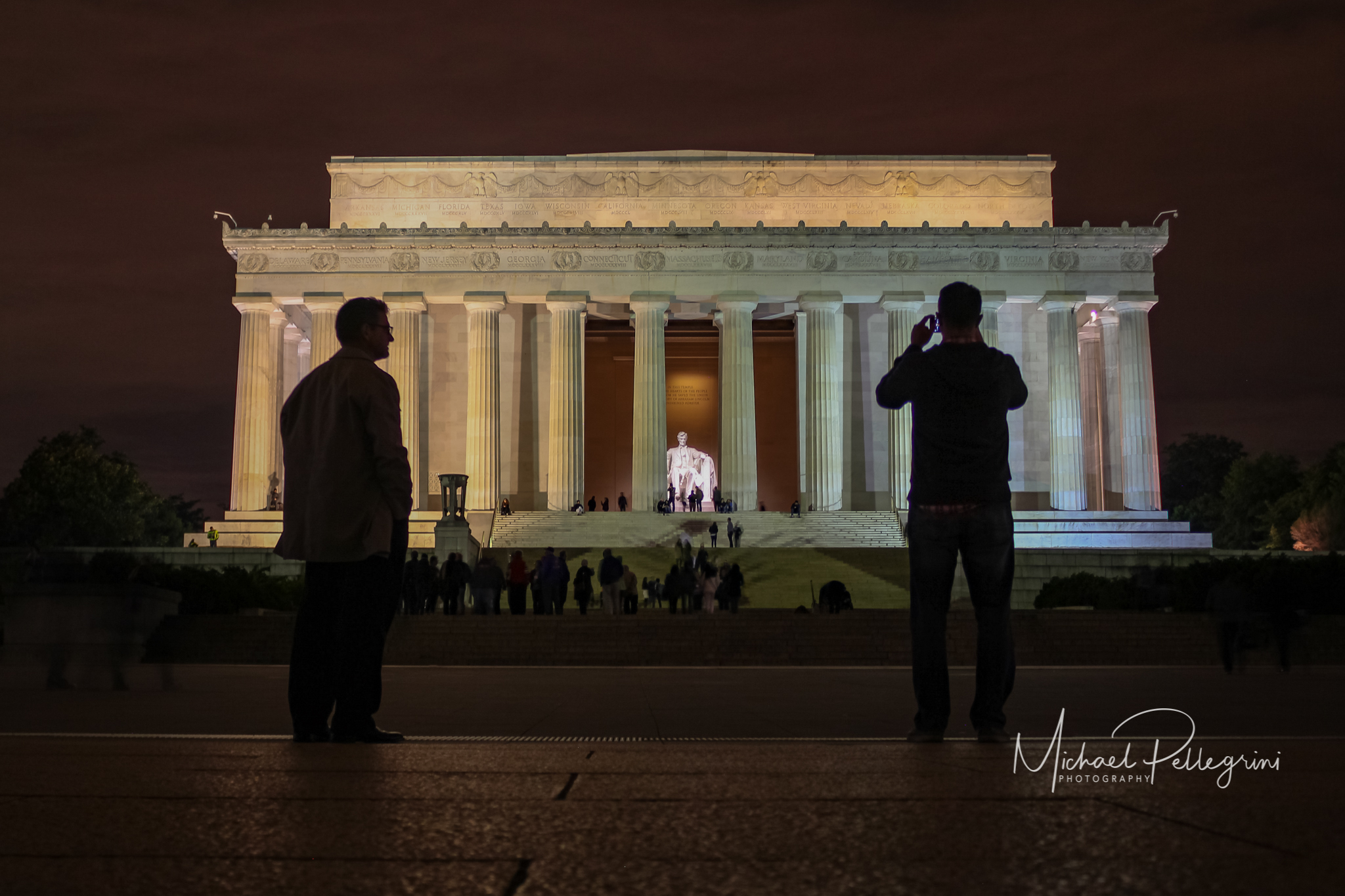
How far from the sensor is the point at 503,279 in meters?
65.1

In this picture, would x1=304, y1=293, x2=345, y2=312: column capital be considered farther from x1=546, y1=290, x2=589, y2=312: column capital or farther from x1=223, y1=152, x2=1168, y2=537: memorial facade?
x1=546, y1=290, x2=589, y2=312: column capital

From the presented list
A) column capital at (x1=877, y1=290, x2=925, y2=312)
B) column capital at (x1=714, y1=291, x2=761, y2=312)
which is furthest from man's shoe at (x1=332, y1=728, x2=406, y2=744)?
column capital at (x1=877, y1=290, x2=925, y2=312)

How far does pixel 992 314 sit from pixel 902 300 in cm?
455

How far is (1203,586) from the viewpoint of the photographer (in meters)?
33.8

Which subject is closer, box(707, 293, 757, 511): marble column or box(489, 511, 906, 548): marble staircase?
box(489, 511, 906, 548): marble staircase

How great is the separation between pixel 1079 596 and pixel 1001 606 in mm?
33284

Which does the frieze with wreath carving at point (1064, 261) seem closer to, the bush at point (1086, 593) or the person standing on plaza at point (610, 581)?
the bush at point (1086, 593)

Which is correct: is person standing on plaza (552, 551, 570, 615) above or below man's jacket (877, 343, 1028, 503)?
below

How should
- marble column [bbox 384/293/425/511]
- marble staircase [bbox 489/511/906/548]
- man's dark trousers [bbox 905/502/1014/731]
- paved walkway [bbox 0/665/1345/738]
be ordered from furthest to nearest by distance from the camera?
marble column [bbox 384/293/425/511], marble staircase [bbox 489/511/906/548], paved walkway [bbox 0/665/1345/738], man's dark trousers [bbox 905/502/1014/731]

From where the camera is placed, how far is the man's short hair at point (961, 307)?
805 centimetres

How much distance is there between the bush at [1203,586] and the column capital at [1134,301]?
87.2 feet

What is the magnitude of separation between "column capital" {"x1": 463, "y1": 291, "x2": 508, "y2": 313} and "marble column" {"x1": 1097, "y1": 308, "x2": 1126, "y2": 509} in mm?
28232

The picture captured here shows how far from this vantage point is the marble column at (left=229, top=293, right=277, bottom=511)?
63969mm

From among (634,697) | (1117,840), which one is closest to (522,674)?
(634,697)
